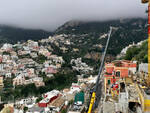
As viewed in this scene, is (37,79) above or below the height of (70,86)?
above

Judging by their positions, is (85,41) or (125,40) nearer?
(125,40)

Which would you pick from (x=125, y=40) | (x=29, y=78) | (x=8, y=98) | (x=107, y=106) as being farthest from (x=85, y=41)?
(x=107, y=106)

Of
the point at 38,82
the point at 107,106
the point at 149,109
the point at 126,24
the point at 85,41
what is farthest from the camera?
the point at 126,24

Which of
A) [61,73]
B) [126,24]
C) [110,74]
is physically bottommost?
[61,73]

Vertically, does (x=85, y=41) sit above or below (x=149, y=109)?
above

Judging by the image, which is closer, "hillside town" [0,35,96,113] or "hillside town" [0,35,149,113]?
"hillside town" [0,35,149,113]

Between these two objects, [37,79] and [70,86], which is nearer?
[37,79]

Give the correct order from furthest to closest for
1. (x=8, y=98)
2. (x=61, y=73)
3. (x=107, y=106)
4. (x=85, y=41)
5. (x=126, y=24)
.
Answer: (x=126, y=24)
(x=85, y=41)
(x=61, y=73)
(x=8, y=98)
(x=107, y=106)

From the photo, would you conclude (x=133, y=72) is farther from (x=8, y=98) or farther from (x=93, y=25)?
(x=93, y=25)

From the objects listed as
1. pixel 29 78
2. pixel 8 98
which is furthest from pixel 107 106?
pixel 29 78

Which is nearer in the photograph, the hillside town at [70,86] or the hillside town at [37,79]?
the hillside town at [70,86]
